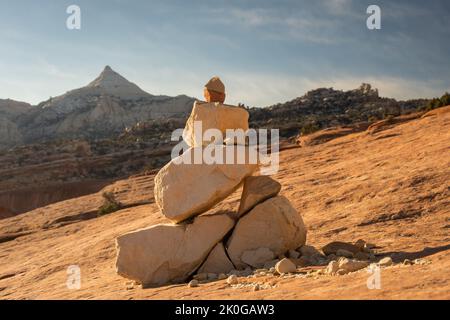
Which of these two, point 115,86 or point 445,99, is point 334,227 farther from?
point 115,86

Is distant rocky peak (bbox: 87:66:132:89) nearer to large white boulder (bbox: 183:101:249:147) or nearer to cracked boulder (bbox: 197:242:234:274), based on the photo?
large white boulder (bbox: 183:101:249:147)

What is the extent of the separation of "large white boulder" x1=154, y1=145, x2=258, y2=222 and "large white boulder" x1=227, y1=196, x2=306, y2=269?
2.58 feet

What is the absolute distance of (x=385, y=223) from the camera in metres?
11.2

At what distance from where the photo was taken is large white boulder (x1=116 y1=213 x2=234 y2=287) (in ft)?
29.7

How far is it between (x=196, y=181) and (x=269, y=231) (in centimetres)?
176

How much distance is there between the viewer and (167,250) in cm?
919

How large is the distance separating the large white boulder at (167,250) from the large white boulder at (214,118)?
5.63 ft

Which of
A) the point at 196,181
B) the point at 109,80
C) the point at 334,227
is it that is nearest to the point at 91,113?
the point at 109,80

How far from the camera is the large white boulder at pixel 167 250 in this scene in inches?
356

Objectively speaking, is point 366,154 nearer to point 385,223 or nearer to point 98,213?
point 385,223

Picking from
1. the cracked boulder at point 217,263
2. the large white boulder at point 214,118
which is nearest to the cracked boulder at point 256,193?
the cracked boulder at point 217,263

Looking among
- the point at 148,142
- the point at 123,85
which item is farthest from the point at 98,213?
the point at 123,85

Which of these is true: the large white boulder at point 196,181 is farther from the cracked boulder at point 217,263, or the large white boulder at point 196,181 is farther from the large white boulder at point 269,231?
the cracked boulder at point 217,263

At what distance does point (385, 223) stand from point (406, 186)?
2306mm
